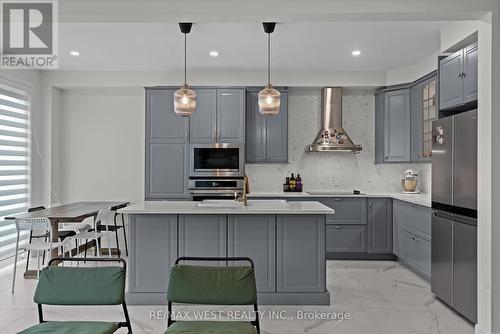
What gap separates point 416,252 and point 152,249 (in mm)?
3123

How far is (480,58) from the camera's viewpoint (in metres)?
3.24

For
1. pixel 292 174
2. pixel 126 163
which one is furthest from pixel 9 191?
pixel 292 174

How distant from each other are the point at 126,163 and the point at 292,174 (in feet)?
8.66

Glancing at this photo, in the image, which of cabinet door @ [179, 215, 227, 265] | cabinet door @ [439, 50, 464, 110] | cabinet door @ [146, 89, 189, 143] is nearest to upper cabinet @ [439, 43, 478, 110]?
cabinet door @ [439, 50, 464, 110]

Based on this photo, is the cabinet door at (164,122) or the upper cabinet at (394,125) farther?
the cabinet door at (164,122)

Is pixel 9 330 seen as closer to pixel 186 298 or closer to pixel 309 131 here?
pixel 186 298

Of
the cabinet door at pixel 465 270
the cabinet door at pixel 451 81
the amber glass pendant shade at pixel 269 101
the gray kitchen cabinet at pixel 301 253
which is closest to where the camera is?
the cabinet door at pixel 465 270

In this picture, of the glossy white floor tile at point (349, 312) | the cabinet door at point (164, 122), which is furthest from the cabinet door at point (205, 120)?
the glossy white floor tile at point (349, 312)

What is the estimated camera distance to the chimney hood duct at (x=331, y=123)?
247 inches

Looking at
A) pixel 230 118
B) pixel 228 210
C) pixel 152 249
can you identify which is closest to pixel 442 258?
pixel 228 210

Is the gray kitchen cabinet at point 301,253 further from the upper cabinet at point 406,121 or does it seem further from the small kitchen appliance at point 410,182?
the small kitchen appliance at point 410,182

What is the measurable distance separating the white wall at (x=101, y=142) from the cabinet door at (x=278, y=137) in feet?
6.73

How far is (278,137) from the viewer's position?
6301mm

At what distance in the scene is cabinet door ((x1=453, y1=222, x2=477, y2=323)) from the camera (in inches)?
134
